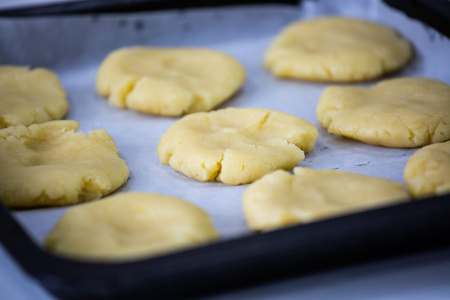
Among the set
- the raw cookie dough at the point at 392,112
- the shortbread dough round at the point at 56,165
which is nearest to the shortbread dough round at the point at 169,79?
the shortbread dough round at the point at 56,165

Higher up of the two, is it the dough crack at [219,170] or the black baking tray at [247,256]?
the black baking tray at [247,256]

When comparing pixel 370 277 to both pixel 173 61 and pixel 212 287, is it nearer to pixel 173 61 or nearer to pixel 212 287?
pixel 212 287

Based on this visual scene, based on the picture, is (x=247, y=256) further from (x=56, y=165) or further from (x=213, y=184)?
(x=56, y=165)

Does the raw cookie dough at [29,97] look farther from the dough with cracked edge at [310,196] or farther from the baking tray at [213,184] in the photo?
the dough with cracked edge at [310,196]

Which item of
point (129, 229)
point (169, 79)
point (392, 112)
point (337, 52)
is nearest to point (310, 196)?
point (129, 229)

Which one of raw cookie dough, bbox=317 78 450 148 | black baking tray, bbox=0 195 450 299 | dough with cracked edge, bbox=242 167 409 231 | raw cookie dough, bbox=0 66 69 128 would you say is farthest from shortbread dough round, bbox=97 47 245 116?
black baking tray, bbox=0 195 450 299

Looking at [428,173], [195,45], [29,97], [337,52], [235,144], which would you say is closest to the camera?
[428,173]
